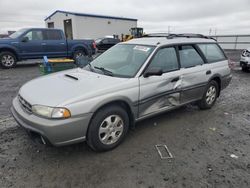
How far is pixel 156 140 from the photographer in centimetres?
352

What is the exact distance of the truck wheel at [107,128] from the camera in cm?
287

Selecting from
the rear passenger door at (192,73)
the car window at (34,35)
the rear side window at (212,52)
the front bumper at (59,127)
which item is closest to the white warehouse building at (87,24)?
the car window at (34,35)

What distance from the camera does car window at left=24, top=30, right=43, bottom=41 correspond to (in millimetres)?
10223

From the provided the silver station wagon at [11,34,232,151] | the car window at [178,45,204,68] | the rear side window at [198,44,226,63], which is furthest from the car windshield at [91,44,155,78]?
the rear side window at [198,44,226,63]

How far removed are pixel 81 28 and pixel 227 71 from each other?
953 inches

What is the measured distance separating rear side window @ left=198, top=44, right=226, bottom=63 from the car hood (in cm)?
247

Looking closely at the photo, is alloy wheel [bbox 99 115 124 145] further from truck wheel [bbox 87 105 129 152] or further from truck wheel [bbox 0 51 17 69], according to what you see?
truck wheel [bbox 0 51 17 69]

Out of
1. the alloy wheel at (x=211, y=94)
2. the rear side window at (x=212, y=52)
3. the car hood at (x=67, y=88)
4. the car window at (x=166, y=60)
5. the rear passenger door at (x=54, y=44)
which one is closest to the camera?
the car hood at (x=67, y=88)

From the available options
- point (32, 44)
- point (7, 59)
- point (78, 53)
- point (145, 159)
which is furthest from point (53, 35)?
point (145, 159)

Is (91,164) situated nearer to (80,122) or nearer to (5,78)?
(80,122)

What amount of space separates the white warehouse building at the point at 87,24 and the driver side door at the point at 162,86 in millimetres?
24584

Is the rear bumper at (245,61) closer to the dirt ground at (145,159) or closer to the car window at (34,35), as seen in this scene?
the dirt ground at (145,159)

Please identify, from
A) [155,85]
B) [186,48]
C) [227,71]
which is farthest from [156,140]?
[227,71]

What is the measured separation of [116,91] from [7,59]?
900 centimetres
